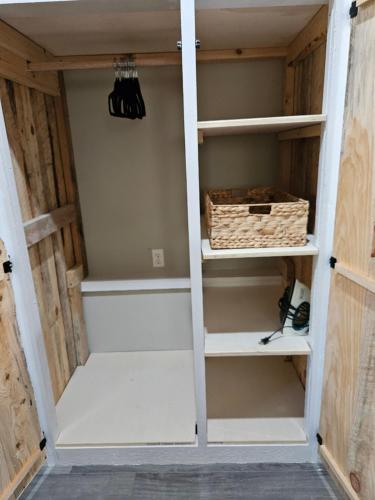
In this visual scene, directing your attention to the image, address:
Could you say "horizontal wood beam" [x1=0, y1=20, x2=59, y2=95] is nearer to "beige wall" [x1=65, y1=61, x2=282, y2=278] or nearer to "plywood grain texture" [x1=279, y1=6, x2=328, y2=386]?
"beige wall" [x1=65, y1=61, x2=282, y2=278]

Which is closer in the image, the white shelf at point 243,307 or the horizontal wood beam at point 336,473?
the horizontal wood beam at point 336,473

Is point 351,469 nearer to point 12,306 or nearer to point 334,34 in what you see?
point 12,306

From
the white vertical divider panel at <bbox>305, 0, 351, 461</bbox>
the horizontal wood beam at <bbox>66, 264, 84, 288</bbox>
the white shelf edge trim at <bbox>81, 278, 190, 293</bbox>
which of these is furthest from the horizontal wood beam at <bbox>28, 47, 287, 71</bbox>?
the white shelf edge trim at <bbox>81, 278, 190, 293</bbox>

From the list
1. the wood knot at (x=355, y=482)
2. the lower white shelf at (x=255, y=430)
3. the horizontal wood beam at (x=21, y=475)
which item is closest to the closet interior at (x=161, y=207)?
the lower white shelf at (x=255, y=430)

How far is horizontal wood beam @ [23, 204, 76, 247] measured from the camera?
4.78 ft

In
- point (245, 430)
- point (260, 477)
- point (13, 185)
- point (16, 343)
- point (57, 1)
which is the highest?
point (57, 1)

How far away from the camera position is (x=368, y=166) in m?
1.00

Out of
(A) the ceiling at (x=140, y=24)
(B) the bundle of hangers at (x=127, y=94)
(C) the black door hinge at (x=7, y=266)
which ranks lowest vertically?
(C) the black door hinge at (x=7, y=266)

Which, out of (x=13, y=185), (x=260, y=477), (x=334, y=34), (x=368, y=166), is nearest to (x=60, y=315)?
(x=13, y=185)

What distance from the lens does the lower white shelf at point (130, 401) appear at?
1493mm

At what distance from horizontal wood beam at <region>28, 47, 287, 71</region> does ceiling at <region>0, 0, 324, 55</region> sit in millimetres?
29

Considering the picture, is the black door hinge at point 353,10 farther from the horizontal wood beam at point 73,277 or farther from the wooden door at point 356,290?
the horizontal wood beam at point 73,277

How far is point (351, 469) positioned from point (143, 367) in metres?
1.11

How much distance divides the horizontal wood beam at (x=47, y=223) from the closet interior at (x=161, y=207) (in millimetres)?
33
